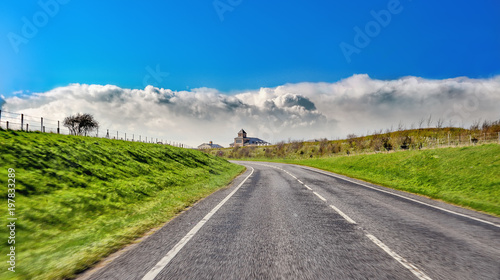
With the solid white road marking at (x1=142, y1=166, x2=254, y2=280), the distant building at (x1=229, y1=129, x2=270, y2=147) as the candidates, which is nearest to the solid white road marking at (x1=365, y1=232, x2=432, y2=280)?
the solid white road marking at (x1=142, y1=166, x2=254, y2=280)

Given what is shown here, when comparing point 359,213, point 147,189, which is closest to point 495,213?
point 359,213

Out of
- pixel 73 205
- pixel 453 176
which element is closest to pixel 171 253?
pixel 73 205

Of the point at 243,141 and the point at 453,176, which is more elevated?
the point at 243,141

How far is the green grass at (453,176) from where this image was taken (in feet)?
34.2

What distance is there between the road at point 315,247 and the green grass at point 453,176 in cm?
370

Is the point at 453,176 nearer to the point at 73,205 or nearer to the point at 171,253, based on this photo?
the point at 171,253

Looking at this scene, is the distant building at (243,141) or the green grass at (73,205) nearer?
the green grass at (73,205)

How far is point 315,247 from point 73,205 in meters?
6.60

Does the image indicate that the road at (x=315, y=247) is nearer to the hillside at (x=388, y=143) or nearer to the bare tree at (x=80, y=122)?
the hillside at (x=388, y=143)

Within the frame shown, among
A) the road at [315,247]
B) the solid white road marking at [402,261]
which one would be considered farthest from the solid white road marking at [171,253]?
the solid white road marking at [402,261]

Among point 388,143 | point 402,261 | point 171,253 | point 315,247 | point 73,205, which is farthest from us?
point 388,143

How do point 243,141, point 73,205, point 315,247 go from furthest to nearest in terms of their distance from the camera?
point 243,141 → point 73,205 → point 315,247

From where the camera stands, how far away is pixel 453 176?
588 inches

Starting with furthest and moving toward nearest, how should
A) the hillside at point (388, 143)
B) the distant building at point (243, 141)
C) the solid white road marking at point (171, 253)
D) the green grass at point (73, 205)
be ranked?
1. the distant building at point (243, 141)
2. the hillside at point (388, 143)
3. the green grass at point (73, 205)
4. the solid white road marking at point (171, 253)
